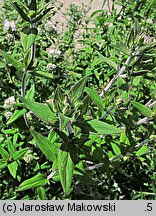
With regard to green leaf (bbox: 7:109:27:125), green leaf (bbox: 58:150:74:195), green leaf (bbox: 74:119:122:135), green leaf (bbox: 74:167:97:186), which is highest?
green leaf (bbox: 7:109:27:125)

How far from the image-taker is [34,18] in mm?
1093

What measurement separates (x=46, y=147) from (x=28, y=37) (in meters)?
0.36

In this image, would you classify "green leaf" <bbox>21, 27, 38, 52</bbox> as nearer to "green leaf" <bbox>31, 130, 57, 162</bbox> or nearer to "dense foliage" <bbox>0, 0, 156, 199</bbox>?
"dense foliage" <bbox>0, 0, 156, 199</bbox>

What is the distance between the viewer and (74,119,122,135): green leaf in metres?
0.96

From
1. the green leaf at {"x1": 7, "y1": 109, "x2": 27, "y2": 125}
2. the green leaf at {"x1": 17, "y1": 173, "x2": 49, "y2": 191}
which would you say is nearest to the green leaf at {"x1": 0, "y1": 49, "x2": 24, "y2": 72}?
the green leaf at {"x1": 7, "y1": 109, "x2": 27, "y2": 125}

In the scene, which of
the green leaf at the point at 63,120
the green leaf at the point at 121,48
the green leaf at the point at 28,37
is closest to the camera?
the green leaf at the point at 63,120

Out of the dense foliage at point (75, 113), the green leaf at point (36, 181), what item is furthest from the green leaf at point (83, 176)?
the green leaf at point (36, 181)

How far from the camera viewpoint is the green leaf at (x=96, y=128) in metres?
0.96

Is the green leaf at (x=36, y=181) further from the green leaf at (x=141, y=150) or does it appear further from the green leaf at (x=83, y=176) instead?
the green leaf at (x=141, y=150)

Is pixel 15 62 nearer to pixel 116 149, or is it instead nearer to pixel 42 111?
pixel 42 111

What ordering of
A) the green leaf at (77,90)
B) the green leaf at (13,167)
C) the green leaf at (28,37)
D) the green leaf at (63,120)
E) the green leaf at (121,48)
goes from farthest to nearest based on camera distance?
the green leaf at (13,167)
the green leaf at (121,48)
the green leaf at (28,37)
the green leaf at (77,90)
the green leaf at (63,120)

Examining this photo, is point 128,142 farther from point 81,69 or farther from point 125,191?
point 125,191

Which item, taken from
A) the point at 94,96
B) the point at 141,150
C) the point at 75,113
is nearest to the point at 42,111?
the point at 75,113
